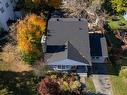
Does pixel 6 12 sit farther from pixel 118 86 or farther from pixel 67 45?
pixel 118 86

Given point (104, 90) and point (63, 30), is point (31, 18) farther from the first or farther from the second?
point (104, 90)

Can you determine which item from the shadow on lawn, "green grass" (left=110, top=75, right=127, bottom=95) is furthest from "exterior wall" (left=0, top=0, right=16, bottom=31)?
"green grass" (left=110, top=75, right=127, bottom=95)

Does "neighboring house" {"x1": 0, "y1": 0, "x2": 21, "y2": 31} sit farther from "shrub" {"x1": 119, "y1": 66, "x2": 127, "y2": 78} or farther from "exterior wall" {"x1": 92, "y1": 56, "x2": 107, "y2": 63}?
"shrub" {"x1": 119, "y1": 66, "x2": 127, "y2": 78}

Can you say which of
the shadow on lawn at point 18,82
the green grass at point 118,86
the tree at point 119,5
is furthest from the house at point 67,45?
the tree at point 119,5

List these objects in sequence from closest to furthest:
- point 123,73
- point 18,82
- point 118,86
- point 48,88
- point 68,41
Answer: point 48,88
point 18,82
point 118,86
point 123,73
point 68,41

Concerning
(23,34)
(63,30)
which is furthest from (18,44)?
(63,30)

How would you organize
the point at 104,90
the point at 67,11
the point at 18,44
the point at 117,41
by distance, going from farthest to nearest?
the point at 67,11
the point at 117,41
the point at 18,44
the point at 104,90

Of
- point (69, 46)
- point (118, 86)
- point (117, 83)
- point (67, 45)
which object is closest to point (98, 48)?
point (69, 46)
